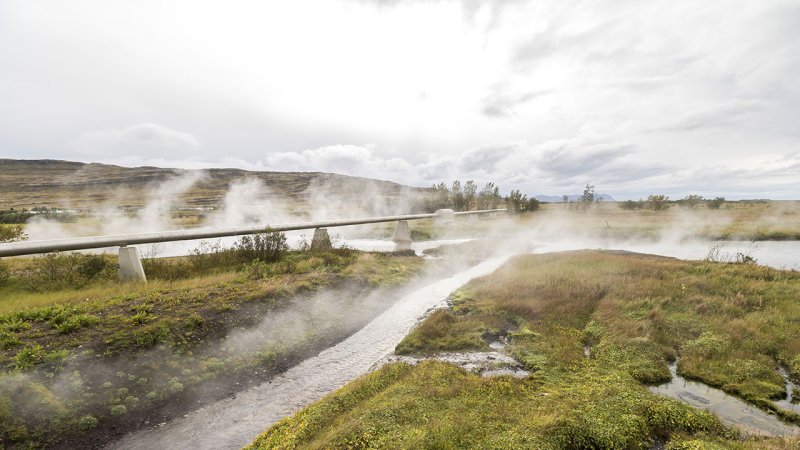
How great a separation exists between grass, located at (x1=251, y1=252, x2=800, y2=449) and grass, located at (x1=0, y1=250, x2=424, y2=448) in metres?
3.03

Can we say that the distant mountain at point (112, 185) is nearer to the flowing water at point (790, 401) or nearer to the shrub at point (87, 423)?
the shrub at point (87, 423)

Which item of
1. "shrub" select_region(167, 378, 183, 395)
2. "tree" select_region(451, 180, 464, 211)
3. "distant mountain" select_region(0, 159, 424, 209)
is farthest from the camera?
"distant mountain" select_region(0, 159, 424, 209)

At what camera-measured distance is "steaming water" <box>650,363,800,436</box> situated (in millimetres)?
6406

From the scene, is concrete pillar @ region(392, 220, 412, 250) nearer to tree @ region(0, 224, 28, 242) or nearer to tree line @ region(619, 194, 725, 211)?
tree @ region(0, 224, 28, 242)

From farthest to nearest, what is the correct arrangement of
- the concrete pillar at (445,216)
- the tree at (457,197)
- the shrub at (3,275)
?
the tree at (457,197) < the concrete pillar at (445,216) < the shrub at (3,275)

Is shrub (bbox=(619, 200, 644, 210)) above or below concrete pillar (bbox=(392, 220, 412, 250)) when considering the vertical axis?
above

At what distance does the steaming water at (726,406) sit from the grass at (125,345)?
9.53 metres

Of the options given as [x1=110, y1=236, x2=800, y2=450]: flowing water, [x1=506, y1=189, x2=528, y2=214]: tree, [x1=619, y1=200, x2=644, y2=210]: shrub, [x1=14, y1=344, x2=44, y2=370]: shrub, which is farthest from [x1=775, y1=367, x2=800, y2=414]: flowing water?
[x1=619, y1=200, x2=644, y2=210]: shrub

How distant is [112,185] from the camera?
10825 cm

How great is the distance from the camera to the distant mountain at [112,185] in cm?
8281

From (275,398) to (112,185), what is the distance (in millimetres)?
134484

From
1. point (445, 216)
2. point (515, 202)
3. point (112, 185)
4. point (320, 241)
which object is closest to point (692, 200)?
point (515, 202)

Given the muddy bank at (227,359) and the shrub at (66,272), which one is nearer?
the muddy bank at (227,359)

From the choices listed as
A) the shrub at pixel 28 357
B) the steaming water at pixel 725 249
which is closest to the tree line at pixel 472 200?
the steaming water at pixel 725 249
